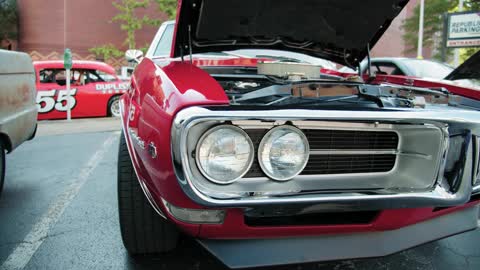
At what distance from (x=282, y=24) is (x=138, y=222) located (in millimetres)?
1666

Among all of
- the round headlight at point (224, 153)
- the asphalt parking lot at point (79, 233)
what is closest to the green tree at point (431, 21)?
the asphalt parking lot at point (79, 233)

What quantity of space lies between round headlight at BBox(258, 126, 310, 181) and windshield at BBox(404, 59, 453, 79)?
555 centimetres

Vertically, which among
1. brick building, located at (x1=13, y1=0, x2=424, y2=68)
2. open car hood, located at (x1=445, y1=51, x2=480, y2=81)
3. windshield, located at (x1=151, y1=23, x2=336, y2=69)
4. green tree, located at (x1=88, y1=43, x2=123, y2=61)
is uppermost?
brick building, located at (x1=13, y1=0, x2=424, y2=68)

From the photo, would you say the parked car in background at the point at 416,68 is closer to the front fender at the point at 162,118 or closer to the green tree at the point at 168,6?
the front fender at the point at 162,118

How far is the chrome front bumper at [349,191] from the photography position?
1438 mm

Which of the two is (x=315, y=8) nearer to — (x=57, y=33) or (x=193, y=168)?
(x=193, y=168)

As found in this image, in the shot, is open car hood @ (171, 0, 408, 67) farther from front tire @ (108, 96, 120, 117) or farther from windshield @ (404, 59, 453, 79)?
front tire @ (108, 96, 120, 117)

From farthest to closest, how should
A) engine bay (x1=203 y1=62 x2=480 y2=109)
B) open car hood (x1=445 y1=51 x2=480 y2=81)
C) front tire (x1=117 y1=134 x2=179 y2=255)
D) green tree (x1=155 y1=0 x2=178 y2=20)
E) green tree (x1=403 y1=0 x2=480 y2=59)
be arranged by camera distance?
green tree (x1=155 y1=0 x2=178 y2=20) → green tree (x1=403 y1=0 x2=480 y2=59) → open car hood (x1=445 y1=51 x2=480 y2=81) → front tire (x1=117 y1=134 x2=179 y2=255) → engine bay (x1=203 y1=62 x2=480 y2=109)

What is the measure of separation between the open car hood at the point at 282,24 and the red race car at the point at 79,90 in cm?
833

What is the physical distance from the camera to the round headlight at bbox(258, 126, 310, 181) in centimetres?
158

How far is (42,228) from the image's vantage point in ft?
9.56

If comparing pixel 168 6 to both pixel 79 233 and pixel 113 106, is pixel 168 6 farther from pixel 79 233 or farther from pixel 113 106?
pixel 79 233

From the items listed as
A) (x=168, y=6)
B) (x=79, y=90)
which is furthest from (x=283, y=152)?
(x=168, y=6)

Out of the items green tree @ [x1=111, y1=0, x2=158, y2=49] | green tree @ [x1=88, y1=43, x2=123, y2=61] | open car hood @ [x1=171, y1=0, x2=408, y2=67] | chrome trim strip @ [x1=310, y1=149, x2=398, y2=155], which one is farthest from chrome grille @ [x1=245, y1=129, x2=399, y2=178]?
green tree @ [x1=88, y1=43, x2=123, y2=61]
